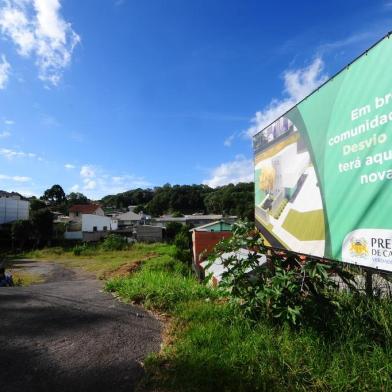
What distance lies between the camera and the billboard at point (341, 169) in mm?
2883

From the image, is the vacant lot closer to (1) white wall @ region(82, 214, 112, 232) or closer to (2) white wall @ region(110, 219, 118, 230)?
(1) white wall @ region(82, 214, 112, 232)

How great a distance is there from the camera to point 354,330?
3.48m

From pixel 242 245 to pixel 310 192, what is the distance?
4.64 ft

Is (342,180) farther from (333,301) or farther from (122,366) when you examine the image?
(122,366)

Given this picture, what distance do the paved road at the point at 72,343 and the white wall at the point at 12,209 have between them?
2230 inches

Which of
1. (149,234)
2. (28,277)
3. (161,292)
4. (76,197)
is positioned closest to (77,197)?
(76,197)

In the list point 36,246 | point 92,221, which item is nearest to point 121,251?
point 36,246

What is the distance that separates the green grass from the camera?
3.74 meters

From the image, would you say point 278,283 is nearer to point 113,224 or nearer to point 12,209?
point 12,209

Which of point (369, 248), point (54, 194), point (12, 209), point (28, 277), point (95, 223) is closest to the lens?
point (369, 248)

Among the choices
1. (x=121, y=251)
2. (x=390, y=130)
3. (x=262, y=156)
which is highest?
(x=262, y=156)

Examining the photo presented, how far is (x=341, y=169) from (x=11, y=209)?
6424cm

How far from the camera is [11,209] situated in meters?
59.0

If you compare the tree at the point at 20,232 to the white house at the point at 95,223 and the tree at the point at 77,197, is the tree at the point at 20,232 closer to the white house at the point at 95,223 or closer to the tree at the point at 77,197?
the white house at the point at 95,223
